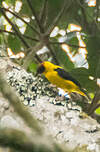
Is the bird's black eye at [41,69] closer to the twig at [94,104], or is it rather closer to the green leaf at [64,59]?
the green leaf at [64,59]

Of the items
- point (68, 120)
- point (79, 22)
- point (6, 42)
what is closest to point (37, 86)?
point (68, 120)

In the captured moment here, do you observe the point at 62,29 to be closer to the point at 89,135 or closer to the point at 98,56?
the point at 98,56

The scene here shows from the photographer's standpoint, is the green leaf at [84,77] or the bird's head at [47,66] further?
the bird's head at [47,66]

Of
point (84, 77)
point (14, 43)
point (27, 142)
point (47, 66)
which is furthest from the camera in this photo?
point (47, 66)

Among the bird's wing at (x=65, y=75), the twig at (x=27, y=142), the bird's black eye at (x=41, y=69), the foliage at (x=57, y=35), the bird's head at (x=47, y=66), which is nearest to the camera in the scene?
the twig at (x=27, y=142)

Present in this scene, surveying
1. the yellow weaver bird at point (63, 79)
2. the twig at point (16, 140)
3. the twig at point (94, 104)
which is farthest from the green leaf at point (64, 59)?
the twig at point (16, 140)

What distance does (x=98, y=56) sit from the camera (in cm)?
275

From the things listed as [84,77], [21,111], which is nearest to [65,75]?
[84,77]

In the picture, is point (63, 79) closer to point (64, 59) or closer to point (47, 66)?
point (64, 59)

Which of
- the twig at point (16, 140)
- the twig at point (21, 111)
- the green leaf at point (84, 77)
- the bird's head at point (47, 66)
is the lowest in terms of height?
the twig at point (16, 140)

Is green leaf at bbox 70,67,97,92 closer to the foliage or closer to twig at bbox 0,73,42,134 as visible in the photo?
the foliage

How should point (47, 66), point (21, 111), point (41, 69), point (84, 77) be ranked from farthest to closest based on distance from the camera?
1. point (47, 66)
2. point (41, 69)
3. point (84, 77)
4. point (21, 111)

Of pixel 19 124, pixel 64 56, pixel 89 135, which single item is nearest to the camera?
pixel 19 124

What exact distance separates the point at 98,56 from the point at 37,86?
3.08ft
